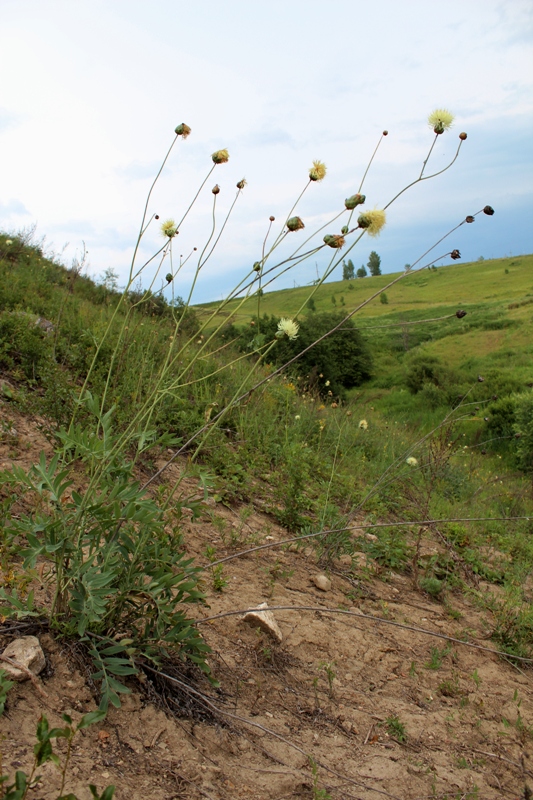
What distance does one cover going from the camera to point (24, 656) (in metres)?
1.59

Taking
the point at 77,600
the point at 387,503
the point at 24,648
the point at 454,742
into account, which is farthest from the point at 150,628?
the point at 387,503

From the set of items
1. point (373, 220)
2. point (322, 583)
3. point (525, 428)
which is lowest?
point (525, 428)

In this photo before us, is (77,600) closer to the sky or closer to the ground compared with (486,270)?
closer to the ground

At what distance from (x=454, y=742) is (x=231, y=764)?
947mm

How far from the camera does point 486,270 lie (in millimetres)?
40500

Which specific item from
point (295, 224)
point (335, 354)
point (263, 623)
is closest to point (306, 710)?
point (263, 623)

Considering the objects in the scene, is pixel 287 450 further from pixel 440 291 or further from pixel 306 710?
pixel 440 291

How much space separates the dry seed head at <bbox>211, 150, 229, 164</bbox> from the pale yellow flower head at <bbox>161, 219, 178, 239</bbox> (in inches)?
12.4

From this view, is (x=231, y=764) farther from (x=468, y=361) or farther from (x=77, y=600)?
(x=468, y=361)

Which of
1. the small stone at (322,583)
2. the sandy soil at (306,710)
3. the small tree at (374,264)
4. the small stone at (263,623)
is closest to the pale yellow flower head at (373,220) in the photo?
the sandy soil at (306,710)

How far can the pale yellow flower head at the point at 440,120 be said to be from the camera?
1.98 metres

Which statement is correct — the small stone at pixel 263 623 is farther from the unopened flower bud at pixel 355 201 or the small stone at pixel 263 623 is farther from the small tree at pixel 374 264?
the small tree at pixel 374 264

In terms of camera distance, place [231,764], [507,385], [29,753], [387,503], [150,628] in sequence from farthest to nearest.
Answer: [507,385]
[387,503]
[150,628]
[231,764]
[29,753]

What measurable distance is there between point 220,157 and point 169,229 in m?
0.35
